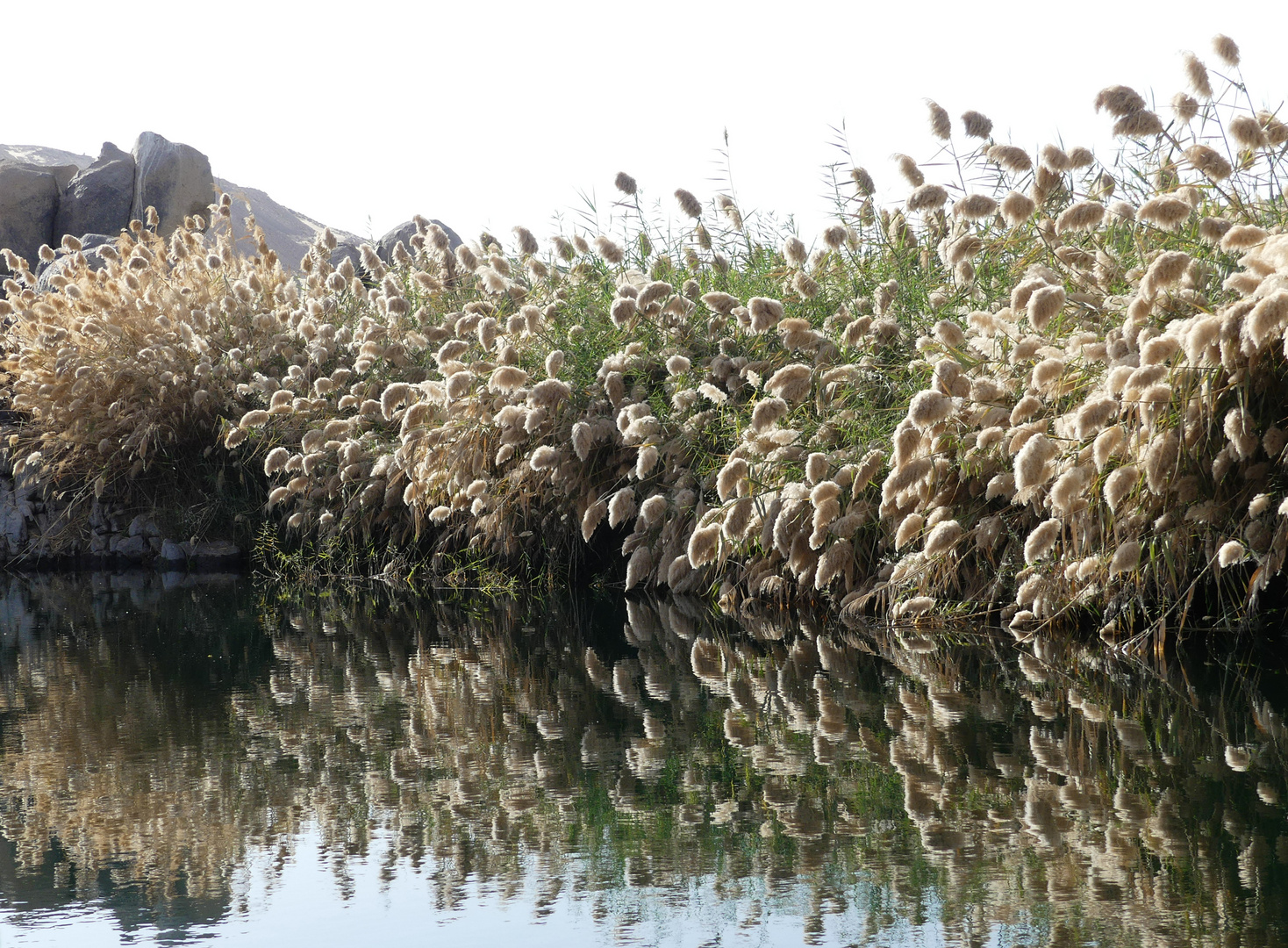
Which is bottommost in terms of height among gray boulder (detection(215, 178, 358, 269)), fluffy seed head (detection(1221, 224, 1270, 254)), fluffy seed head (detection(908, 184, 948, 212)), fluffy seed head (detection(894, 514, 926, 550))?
fluffy seed head (detection(894, 514, 926, 550))

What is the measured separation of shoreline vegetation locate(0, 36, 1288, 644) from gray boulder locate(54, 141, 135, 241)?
31.0 feet

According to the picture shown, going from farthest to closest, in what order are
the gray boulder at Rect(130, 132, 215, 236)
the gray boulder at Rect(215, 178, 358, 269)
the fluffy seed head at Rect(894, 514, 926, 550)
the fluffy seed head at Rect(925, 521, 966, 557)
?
the gray boulder at Rect(215, 178, 358, 269) < the gray boulder at Rect(130, 132, 215, 236) < the fluffy seed head at Rect(894, 514, 926, 550) < the fluffy seed head at Rect(925, 521, 966, 557)

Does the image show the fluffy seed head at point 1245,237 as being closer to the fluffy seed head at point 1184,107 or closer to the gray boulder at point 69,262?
the fluffy seed head at point 1184,107

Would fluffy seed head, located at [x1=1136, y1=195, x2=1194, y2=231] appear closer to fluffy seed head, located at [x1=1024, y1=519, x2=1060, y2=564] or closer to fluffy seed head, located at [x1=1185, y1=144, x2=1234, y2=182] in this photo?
fluffy seed head, located at [x1=1185, y1=144, x2=1234, y2=182]

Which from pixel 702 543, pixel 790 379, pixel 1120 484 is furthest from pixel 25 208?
pixel 1120 484

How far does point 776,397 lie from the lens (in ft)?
14.1

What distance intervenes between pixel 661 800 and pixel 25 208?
59.5ft

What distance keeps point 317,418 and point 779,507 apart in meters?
3.57

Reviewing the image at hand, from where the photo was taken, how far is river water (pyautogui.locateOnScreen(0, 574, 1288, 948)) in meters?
1.55

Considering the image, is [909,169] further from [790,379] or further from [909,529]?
[909,529]

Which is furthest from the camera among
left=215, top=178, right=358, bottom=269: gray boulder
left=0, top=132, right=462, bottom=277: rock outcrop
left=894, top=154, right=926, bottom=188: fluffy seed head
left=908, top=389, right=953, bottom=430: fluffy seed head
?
left=215, top=178, right=358, bottom=269: gray boulder

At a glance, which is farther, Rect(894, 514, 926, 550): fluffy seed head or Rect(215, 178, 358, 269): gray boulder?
Rect(215, 178, 358, 269): gray boulder

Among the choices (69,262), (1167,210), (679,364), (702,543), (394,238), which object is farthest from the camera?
(394,238)

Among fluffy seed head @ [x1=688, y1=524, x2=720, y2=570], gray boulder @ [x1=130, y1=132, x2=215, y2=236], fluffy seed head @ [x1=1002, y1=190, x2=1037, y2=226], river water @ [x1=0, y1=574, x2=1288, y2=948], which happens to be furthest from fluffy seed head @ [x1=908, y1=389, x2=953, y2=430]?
gray boulder @ [x1=130, y1=132, x2=215, y2=236]
